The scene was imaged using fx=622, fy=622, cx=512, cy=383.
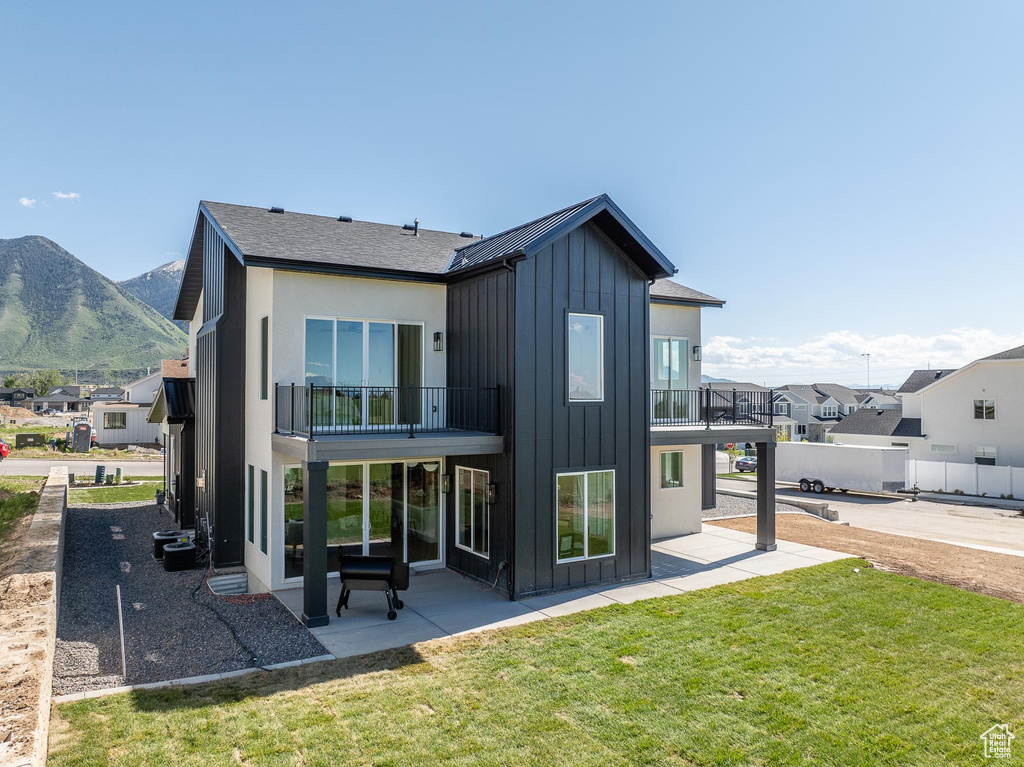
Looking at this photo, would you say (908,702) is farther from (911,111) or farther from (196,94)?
(196,94)

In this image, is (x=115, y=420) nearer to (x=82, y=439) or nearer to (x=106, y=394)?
(x=82, y=439)

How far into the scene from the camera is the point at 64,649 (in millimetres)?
7754

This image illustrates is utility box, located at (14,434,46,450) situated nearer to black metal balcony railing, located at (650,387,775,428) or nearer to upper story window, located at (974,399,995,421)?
black metal balcony railing, located at (650,387,775,428)

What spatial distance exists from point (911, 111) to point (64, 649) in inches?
776

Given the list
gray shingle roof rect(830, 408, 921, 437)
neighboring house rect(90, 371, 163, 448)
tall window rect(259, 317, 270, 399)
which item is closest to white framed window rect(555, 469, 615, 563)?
tall window rect(259, 317, 270, 399)

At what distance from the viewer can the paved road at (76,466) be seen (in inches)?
1101

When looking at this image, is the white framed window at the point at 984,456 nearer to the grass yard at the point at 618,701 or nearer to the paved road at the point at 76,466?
the grass yard at the point at 618,701

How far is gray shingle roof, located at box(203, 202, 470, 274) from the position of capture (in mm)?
10367

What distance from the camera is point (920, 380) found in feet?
133

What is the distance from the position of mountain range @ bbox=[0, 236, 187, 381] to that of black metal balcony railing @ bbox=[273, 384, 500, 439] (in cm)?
15440

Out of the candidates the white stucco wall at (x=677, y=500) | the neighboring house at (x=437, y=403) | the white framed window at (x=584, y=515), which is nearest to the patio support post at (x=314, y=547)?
the neighboring house at (x=437, y=403)

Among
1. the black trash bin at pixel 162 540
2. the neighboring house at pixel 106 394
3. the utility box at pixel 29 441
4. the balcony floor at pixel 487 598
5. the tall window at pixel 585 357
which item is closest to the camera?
the balcony floor at pixel 487 598

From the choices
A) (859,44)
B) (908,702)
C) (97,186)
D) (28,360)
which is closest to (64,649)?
(908,702)

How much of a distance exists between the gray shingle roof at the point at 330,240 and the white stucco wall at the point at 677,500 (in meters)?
6.93
